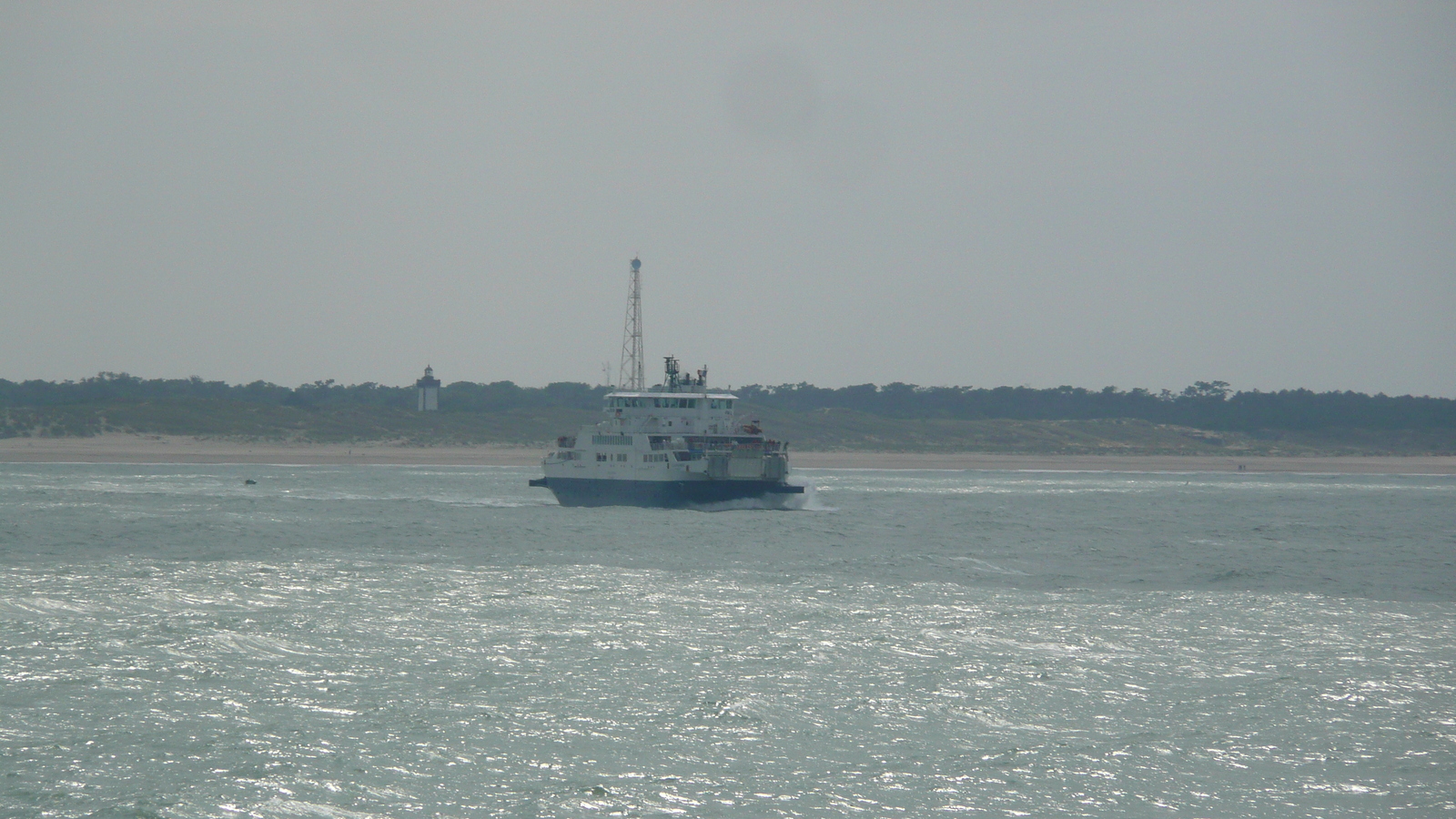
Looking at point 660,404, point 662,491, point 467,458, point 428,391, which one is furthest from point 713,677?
point 428,391

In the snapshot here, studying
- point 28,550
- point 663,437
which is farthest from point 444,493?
→ point 28,550

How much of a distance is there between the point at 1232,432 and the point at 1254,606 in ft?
590

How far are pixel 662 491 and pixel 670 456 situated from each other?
1813mm

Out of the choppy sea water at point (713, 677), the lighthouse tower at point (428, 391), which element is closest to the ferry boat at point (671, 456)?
the choppy sea water at point (713, 677)

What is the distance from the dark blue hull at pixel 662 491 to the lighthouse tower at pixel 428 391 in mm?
125908

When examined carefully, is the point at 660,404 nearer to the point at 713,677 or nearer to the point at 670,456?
the point at 670,456

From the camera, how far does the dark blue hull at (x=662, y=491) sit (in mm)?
60375

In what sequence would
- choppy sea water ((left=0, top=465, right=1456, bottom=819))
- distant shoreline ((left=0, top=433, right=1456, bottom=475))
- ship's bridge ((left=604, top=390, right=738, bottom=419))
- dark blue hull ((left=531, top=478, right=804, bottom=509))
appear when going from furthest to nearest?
distant shoreline ((left=0, top=433, right=1456, bottom=475)) < ship's bridge ((left=604, top=390, right=738, bottom=419)) < dark blue hull ((left=531, top=478, right=804, bottom=509)) < choppy sea water ((left=0, top=465, right=1456, bottom=819))

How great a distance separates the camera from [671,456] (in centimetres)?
6078

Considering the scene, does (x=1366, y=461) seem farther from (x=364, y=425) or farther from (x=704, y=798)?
(x=704, y=798)

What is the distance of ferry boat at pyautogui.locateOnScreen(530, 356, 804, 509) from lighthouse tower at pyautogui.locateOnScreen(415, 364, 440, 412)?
12373 centimetres

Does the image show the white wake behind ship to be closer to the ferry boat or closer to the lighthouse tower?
the ferry boat

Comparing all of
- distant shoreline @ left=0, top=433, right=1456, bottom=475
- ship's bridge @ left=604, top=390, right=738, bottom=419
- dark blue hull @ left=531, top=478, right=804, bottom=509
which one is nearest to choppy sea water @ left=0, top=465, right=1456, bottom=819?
dark blue hull @ left=531, top=478, right=804, bottom=509

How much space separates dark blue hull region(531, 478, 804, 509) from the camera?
198 feet
